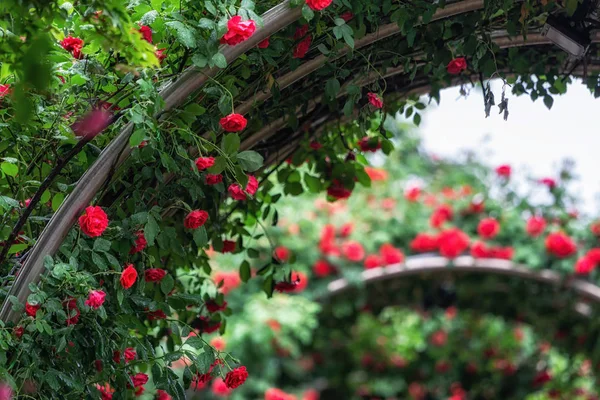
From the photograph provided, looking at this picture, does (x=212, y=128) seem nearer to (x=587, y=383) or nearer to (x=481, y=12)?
(x=481, y=12)

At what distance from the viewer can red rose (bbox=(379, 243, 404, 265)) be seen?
531 cm

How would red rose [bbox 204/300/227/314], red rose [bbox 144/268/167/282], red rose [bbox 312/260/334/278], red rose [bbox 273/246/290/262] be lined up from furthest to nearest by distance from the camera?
red rose [bbox 273/246/290/262], red rose [bbox 312/260/334/278], red rose [bbox 204/300/227/314], red rose [bbox 144/268/167/282]

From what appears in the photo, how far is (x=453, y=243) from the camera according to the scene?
5.21 meters

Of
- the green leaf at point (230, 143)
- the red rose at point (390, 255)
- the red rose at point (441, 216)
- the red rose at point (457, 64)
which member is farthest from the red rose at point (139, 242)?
the red rose at point (441, 216)

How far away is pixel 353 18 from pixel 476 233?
364cm

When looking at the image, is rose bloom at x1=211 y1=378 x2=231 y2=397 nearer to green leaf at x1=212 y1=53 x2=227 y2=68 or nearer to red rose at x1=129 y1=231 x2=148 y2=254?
red rose at x1=129 y1=231 x2=148 y2=254

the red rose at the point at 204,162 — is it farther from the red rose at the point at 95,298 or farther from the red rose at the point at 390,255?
the red rose at the point at 390,255

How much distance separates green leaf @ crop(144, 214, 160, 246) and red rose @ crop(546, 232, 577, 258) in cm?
353

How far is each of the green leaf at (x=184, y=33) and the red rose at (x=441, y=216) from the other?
12.3 ft

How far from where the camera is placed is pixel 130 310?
2127 millimetres

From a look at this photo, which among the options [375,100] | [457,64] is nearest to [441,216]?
[457,64]

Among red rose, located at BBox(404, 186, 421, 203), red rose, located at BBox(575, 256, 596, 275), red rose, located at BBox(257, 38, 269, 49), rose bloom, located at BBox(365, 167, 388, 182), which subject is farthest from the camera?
rose bloom, located at BBox(365, 167, 388, 182)

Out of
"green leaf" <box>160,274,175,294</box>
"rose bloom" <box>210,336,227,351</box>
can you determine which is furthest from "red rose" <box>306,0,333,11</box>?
"rose bloom" <box>210,336,227,351</box>

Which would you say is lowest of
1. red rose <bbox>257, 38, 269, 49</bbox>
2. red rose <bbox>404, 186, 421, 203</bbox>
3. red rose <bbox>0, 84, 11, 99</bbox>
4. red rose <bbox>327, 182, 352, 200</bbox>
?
red rose <bbox>0, 84, 11, 99</bbox>
